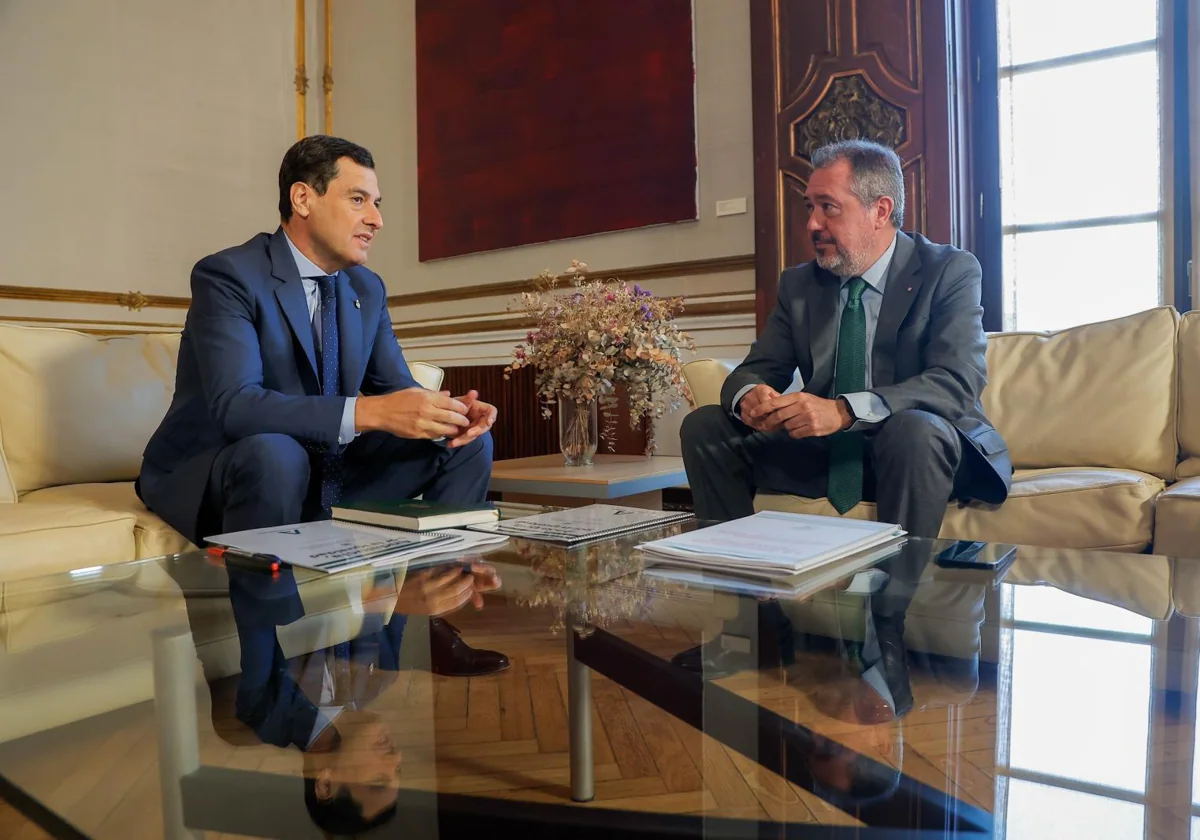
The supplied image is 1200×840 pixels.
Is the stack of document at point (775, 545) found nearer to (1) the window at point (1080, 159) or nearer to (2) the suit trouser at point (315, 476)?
(2) the suit trouser at point (315, 476)

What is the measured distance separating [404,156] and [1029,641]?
13.6ft

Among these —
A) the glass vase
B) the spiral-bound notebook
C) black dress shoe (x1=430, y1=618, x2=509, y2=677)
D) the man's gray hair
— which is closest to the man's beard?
the man's gray hair

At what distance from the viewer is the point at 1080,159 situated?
2.91m

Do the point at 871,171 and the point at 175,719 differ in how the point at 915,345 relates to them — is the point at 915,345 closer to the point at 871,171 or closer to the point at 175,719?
the point at 871,171

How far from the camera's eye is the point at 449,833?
48cm

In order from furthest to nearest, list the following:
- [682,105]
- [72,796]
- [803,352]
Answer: [682,105] < [803,352] < [72,796]

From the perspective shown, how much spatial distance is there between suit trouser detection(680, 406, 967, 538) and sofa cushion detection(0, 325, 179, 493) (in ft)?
4.46

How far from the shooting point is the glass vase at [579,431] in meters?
2.38

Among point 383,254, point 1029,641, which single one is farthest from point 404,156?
point 1029,641

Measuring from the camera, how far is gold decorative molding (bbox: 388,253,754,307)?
128 inches

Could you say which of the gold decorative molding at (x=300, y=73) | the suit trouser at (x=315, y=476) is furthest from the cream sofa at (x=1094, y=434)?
the gold decorative molding at (x=300, y=73)

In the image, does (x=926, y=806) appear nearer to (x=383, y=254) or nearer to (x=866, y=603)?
(x=866, y=603)

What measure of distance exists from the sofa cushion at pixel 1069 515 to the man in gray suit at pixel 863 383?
42mm

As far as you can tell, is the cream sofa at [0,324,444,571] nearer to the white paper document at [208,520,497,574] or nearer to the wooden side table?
the white paper document at [208,520,497,574]
